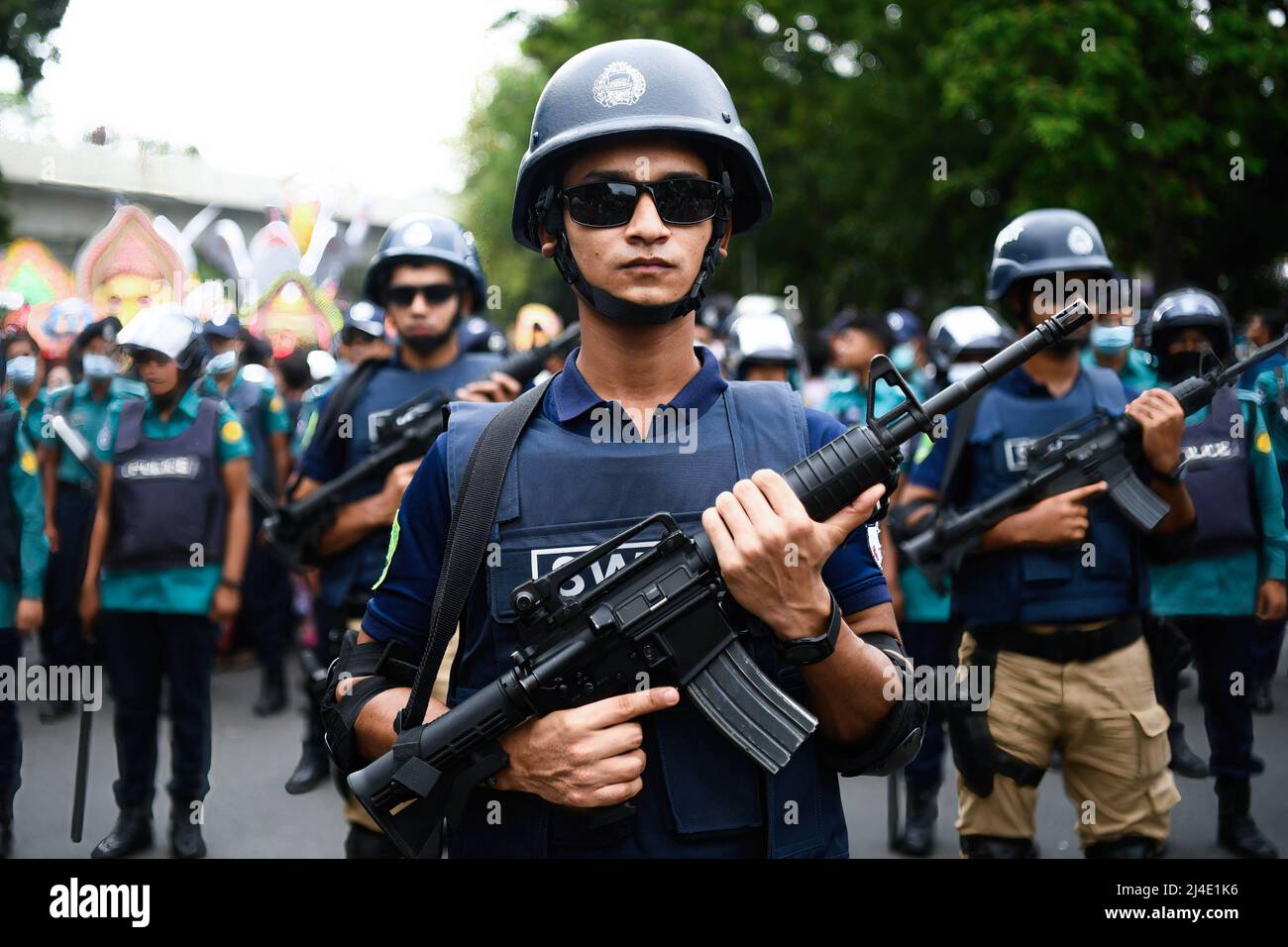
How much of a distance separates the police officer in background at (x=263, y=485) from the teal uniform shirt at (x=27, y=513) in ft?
8.75

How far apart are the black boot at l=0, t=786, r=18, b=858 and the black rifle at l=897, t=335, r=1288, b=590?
3.95 meters

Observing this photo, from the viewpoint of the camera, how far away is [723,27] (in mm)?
20656

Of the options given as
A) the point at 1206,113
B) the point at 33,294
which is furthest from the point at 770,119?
the point at 33,294

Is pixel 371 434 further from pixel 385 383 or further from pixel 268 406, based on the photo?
pixel 268 406

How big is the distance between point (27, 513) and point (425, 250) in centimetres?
202

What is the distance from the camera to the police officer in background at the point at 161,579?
5367 mm

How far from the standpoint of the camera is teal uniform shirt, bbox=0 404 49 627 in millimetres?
5098

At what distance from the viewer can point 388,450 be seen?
193 inches

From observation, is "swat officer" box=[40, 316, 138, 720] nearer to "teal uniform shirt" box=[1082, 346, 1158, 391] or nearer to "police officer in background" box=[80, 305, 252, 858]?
"police officer in background" box=[80, 305, 252, 858]

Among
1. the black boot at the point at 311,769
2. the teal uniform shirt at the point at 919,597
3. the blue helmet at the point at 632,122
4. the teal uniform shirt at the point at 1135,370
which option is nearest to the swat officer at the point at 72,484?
the black boot at the point at 311,769

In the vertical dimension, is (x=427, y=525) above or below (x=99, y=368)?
below

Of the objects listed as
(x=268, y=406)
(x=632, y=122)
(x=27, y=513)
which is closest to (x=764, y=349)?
(x=27, y=513)

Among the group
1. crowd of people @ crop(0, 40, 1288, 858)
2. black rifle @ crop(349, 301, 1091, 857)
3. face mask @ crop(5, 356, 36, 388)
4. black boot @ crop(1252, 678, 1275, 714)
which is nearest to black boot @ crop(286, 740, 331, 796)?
crowd of people @ crop(0, 40, 1288, 858)
